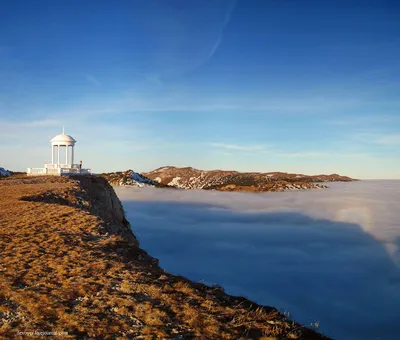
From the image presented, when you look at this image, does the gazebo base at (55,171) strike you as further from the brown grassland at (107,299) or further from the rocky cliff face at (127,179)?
the rocky cliff face at (127,179)

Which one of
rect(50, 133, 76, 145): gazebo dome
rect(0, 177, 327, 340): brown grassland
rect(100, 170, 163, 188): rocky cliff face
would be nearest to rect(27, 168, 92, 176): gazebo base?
rect(50, 133, 76, 145): gazebo dome

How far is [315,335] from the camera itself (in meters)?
8.80

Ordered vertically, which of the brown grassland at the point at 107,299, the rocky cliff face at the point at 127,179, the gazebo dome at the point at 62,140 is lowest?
the brown grassland at the point at 107,299

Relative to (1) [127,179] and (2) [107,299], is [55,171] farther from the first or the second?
(1) [127,179]

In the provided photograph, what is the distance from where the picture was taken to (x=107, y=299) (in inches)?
375

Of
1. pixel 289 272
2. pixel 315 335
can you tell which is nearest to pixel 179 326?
pixel 315 335

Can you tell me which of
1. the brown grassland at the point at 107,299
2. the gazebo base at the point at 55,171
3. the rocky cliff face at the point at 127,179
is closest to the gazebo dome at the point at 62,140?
the gazebo base at the point at 55,171

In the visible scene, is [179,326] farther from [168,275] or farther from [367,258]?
[367,258]

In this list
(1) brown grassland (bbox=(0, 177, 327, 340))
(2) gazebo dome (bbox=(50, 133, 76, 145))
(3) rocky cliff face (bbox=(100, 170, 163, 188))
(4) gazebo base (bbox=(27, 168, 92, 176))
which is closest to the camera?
(1) brown grassland (bbox=(0, 177, 327, 340))

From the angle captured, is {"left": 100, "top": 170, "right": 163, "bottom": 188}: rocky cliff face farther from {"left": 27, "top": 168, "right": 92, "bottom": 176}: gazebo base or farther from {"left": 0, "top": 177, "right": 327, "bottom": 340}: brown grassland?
{"left": 0, "top": 177, "right": 327, "bottom": 340}: brown grassland

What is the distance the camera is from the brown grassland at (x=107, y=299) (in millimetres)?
7879

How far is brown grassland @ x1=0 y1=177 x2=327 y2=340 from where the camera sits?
7879 mm

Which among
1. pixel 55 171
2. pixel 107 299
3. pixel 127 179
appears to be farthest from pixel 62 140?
pixel 127 179

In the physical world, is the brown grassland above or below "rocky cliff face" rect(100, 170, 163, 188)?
below
